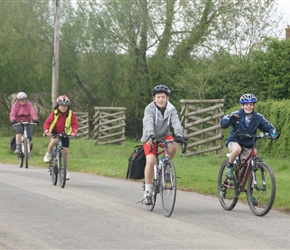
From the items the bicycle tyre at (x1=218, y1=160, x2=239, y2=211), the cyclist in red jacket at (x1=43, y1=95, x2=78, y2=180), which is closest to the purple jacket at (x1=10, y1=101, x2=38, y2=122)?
the cyclist in red jacket at (x1=43, y1=95, x2=78, y2=180)

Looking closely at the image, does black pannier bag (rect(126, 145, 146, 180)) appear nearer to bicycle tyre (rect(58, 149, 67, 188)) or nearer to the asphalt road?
the asphalt road

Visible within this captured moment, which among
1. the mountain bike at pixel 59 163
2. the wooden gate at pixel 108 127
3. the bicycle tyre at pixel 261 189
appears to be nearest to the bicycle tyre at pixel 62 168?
the mountain bike at pixel 59 163

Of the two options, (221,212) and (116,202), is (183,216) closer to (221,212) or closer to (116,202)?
(221,212)

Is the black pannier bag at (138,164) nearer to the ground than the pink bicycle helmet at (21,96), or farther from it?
nearer to the ground

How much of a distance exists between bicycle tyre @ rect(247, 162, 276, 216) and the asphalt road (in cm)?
16

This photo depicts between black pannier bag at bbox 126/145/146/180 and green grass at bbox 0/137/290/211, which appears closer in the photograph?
black pannier bag at bbox 126/145/146/180

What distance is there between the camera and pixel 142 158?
42.0 feet

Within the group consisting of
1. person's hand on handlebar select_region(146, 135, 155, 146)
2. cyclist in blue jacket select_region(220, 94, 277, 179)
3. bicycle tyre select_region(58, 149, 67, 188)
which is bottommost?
bicycle tyre select_region(58, 149, 67, 188)

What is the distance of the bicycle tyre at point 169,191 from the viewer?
11758 mm

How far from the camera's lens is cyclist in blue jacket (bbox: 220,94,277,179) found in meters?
12.5

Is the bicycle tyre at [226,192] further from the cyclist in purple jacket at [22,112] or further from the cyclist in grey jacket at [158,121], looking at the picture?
the cyclist in purple jacket at [22,112]

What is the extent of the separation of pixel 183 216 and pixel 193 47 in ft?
87.8

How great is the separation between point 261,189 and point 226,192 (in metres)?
1.02

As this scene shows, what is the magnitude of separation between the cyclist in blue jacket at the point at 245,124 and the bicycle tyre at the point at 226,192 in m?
0.40
